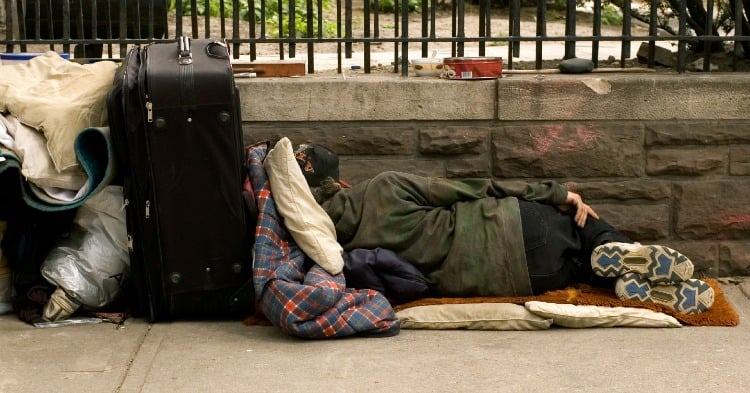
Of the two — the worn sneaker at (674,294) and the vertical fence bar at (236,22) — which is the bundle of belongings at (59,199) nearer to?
the vertical fence bar at (236,22)

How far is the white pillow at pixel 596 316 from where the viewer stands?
14.1 ft

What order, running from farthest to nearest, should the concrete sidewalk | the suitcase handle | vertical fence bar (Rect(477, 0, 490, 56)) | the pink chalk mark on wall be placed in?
vertical fence bar (Rect(477, 0, 490, 56)) → the pink chalk mark on wall → the suitcase handle → the concrete sidewalk

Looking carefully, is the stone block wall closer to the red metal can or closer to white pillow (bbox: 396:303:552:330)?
the red metal can

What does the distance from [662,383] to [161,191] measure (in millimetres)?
2021

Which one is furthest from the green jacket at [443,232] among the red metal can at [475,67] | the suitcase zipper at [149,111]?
the suitcase zipper at [149,111]

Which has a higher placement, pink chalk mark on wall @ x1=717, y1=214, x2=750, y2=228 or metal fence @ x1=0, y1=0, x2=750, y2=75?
metal fence @ x1=0, y1=0, x2=750, y2=75

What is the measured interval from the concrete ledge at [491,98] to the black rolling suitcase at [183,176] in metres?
0.62

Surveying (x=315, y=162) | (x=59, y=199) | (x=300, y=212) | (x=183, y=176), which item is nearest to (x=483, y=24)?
(x=315, y=162)

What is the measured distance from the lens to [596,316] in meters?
4.31

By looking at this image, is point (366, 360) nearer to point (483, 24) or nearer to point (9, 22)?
point (483, 24)

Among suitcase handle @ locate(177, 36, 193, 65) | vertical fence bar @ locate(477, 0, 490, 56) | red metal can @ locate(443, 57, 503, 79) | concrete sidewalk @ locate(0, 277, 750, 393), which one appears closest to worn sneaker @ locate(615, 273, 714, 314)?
concrete sidewalk @ locate(0, 277, 750, 393)

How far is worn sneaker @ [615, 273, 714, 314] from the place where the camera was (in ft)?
14.5

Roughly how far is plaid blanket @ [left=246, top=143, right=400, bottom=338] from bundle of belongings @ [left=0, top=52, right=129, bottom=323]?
64cm

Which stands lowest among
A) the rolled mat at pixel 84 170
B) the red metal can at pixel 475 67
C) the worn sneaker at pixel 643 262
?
the worn sneaker at pixel 643 262
